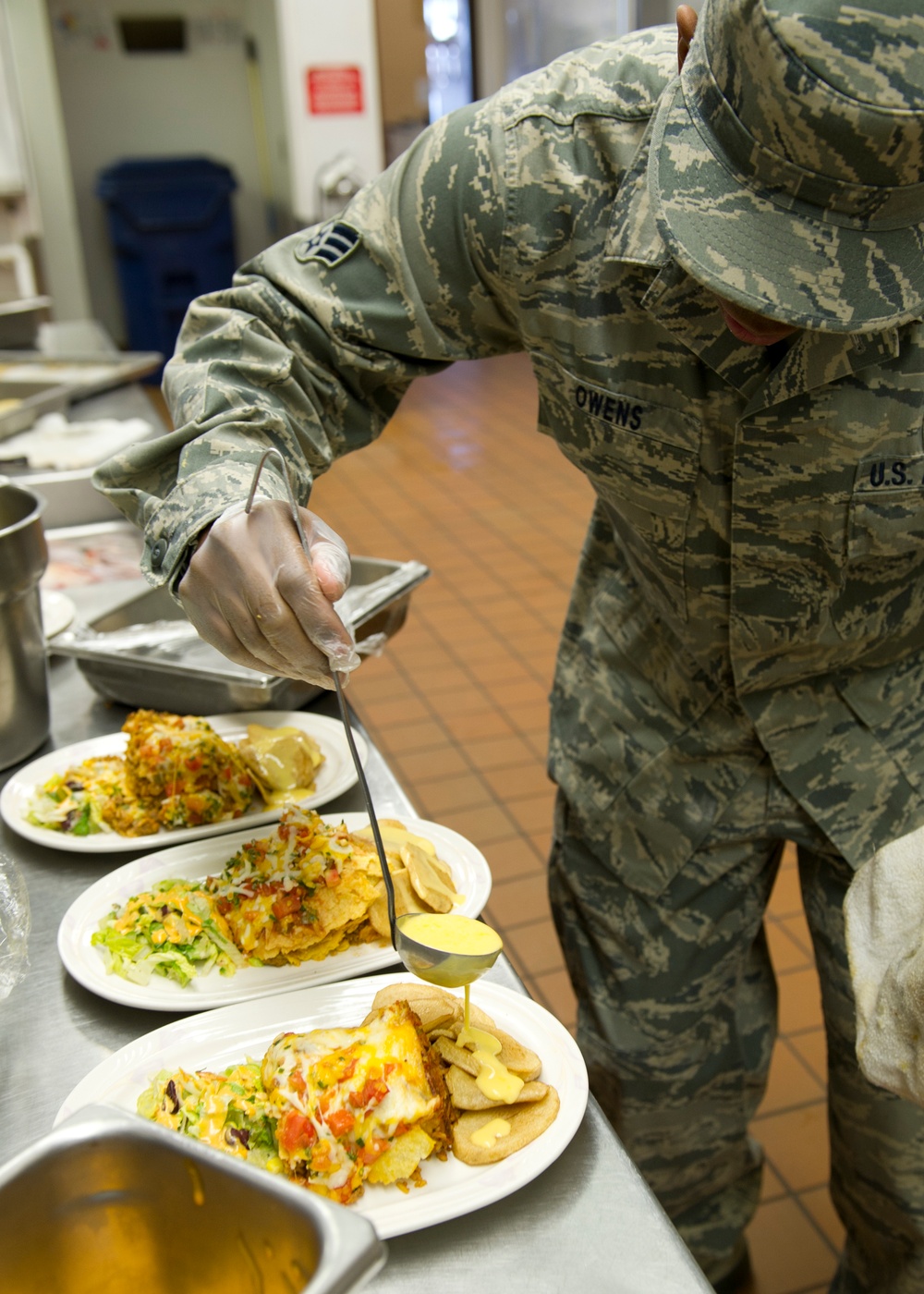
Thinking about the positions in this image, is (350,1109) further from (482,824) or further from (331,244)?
(482,824)

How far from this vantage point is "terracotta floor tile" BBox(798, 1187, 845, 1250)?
1.86 m

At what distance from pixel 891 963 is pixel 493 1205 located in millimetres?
458

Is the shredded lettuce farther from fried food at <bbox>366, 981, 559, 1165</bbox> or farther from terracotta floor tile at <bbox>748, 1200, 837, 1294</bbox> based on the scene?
terracotta floor tile at <bbox>748, 1200, 837, 1294</bbox>

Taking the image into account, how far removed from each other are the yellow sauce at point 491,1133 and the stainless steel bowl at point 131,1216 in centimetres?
25

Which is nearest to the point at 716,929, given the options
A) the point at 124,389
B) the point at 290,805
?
the point at 290,805

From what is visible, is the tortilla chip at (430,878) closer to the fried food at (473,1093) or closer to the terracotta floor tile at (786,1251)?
the fried food at (473,1093)

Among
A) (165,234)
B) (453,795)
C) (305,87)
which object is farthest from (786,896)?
(165,234)

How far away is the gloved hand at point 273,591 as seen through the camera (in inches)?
40.8

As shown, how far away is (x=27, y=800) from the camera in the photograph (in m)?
1.30

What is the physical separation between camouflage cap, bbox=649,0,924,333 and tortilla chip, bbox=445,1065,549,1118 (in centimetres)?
66

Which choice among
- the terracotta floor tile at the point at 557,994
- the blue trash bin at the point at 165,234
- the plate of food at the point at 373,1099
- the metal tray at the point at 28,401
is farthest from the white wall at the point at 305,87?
the plate of food at the point at 373,1099

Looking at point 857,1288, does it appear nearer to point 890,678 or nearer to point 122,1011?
point 890,678

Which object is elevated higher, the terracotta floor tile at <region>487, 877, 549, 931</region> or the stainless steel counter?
the stainless steel counter

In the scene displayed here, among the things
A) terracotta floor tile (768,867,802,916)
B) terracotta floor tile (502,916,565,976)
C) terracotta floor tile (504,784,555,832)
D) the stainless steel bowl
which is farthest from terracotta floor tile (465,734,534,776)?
the stainless steel bowl
